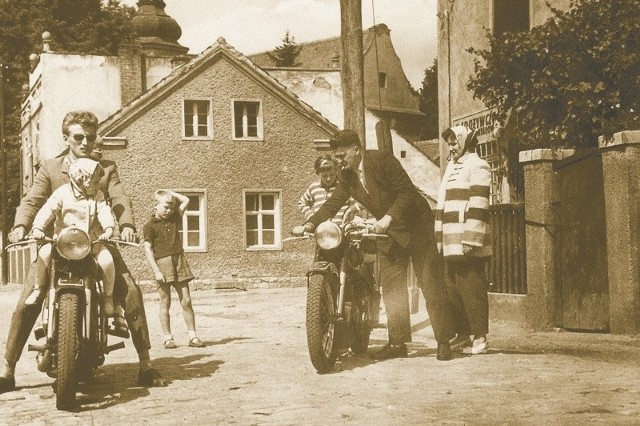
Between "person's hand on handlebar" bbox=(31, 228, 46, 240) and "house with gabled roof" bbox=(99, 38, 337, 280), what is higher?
"house with gabled roof" bbox=(99, 38, 337, 280)

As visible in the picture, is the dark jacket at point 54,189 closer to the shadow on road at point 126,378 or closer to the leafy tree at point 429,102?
the shadow on road at point 126,378

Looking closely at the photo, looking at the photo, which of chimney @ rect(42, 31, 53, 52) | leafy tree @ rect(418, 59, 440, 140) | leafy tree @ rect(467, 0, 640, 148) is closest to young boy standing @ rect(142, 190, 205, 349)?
leafy tree @ rect(467, 0, 640, 148)

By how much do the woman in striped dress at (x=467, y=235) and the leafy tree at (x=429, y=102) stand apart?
6662cm

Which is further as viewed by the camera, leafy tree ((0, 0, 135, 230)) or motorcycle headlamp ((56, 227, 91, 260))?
leafy tree ((0, 0, 135, 230))

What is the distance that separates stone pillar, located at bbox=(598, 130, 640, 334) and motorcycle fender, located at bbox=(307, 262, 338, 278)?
3.59 m

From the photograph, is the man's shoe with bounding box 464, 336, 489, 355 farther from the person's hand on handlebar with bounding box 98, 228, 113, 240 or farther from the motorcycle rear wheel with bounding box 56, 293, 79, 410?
the motorcycle rear wheel with bounding box 56, 293, 79, 410

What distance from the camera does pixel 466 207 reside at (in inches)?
372

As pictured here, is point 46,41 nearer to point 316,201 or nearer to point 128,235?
point 316,201

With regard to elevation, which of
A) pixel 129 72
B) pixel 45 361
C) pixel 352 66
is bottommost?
pixel 45 361

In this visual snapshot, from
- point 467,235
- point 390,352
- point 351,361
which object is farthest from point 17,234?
point 467,235

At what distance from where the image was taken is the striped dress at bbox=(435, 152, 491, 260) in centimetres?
933

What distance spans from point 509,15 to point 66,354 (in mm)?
15619

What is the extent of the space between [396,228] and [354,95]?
15.7 ft

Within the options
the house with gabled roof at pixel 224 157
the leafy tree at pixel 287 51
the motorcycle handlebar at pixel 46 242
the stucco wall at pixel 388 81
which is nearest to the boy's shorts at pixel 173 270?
the motorcycle handlebar at pixel 46 242
